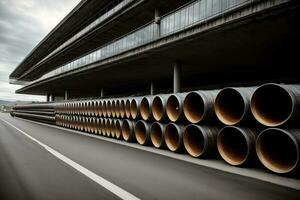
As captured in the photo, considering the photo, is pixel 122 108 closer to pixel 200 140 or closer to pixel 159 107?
pixel 159 107

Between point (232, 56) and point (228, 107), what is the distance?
7542 millimetres

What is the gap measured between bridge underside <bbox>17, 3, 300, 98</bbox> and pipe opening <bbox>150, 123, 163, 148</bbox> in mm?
4455

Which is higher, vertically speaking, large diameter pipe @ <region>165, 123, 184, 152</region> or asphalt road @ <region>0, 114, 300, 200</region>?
large diameter pipe @ <region>165, 123, 184, 152</region>

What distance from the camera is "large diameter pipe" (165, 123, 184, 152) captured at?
330 inches

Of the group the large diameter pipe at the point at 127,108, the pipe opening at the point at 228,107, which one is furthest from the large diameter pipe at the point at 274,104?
the large diameter pipe at the point at 127,108

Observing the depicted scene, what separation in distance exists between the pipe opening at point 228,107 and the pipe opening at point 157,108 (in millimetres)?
2462

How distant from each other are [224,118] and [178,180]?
8.54 feet

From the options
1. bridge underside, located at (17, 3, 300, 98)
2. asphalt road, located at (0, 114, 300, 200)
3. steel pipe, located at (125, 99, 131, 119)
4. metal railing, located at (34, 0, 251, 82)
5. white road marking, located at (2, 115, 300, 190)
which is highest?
metal railing, located at (34, 0, 251, 82)

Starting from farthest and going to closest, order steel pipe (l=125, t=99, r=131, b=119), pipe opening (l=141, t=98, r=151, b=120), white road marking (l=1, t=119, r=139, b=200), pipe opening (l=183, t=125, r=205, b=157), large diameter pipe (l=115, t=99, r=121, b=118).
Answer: large diameter pipe (l=115, t=99, r=121, b=118) → steel pipe (l=125, t=99, r=131, b=119) → pipe opening (l=141, t=98, r=151, b=120) → pipe opening (l=183, t=125, r=205, b=157) → white road marking (l=1, t=119, r=139, b=200)

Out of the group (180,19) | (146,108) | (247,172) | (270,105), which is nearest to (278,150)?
(247,172)

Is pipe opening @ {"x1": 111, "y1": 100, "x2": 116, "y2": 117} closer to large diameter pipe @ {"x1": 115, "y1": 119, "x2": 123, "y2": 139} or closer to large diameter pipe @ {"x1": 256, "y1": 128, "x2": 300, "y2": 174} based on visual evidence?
large diameter pipe @ {"x1": 115, "y1": 119, "x2": 123, "y2": 139}

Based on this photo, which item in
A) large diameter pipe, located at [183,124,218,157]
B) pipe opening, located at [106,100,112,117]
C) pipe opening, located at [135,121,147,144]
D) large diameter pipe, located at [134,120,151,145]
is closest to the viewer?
large diameter pipe, located at [183,124,218,157]

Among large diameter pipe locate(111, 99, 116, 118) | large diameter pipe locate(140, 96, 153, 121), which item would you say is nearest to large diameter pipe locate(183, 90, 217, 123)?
large diameter pipe locate(140, 96, 153, 121)

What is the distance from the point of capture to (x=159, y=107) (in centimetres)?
994
